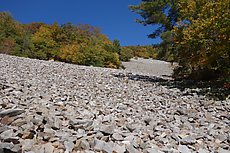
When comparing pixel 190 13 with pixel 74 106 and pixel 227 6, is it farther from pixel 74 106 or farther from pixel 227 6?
pixel 74 106

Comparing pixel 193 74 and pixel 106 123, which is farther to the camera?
pixel 193 74

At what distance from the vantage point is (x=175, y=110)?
727 centimetres

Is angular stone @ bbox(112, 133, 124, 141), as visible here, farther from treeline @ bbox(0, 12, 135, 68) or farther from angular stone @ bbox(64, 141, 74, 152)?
treeline @ bbox(0, 12, 135, 68)

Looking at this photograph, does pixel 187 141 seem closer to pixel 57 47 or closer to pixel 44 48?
pixel 44 48

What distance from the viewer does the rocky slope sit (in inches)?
166

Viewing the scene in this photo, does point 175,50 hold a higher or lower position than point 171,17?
lower

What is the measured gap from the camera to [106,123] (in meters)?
5.53

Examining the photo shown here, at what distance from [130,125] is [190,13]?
669 centimetres

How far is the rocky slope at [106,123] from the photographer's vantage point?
421 centimetres

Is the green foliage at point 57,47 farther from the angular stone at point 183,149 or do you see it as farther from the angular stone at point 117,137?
the angular stone at point 183,149

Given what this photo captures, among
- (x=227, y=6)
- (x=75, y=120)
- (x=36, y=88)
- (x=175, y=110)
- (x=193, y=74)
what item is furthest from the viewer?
(x=193, y=74)

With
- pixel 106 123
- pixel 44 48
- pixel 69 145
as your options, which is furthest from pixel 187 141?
pixel 44 48

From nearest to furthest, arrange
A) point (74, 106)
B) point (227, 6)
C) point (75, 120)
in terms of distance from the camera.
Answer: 1. point (75, 120)
2. point (74, 106)
3. point (227, 6)

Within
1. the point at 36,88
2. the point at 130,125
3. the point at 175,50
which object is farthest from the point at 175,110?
the point at 175,50
